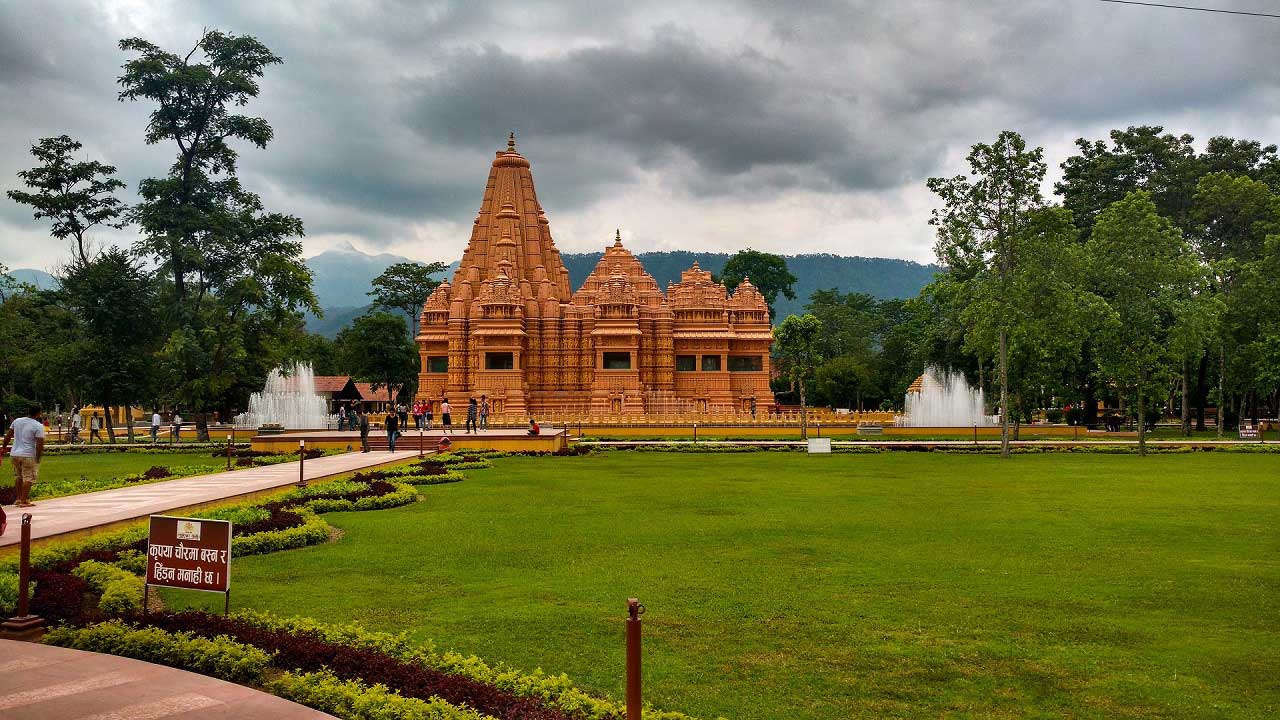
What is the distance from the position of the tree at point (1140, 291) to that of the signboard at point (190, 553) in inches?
1285

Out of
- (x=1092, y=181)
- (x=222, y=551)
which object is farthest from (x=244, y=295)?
(x=1092, y=181)

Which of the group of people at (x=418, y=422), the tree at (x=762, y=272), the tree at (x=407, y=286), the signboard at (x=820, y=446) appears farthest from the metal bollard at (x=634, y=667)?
the tree at (x=762, y=272)

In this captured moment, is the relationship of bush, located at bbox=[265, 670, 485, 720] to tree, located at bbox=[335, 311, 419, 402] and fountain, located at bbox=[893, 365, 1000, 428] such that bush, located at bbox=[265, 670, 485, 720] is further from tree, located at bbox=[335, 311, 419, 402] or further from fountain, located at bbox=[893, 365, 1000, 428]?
tree, located at bbox=[335, 311, 419, 402]

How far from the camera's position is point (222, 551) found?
7.89 metres

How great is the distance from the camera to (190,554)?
8.09m

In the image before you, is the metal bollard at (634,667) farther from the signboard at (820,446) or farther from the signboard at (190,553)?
the signboard at (820,446)

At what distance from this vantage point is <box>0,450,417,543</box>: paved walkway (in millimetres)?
13117

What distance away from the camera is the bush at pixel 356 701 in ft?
19.6

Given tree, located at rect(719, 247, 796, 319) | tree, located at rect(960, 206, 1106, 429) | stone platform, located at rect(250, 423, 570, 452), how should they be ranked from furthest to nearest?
tree, located at rect(719, 247, 796, 319) < stone platform, located at rect(250, 423, 570, 452) < tree, located at rect(960, 206, 1106, 429)

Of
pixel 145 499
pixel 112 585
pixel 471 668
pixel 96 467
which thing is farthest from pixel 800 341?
pixel 471 668

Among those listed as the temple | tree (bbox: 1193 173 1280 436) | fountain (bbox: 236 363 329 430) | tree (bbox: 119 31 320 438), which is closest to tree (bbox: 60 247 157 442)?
tree (bbox: 119 31 320 438)

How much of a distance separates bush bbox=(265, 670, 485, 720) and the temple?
45.0m

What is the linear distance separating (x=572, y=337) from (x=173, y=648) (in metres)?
49.5

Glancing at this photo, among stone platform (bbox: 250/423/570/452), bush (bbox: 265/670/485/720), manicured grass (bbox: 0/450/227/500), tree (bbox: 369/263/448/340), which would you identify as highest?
tree (bbox: 369/263/448/340)
